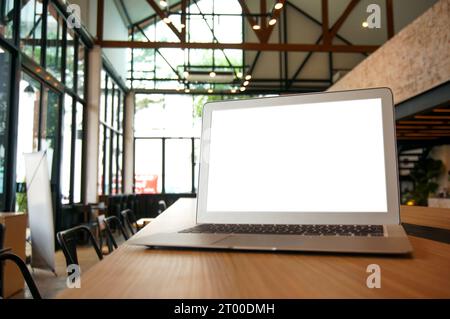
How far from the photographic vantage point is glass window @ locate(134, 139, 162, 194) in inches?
454

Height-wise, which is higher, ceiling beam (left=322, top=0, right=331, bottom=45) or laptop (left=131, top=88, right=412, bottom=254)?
ceiling beam (left=322, top=0, right=331, bottom=45)

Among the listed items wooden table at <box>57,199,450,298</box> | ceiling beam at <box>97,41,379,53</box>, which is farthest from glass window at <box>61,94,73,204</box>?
wooden table at <box>57,199,450,298</box>

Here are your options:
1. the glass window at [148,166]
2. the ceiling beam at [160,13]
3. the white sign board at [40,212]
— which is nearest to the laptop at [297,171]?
the white sign board at [40,212]

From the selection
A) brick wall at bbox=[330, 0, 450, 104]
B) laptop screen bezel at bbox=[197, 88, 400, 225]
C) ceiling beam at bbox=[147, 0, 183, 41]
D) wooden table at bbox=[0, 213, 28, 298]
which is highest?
ceiling beam at bbox=[147, 0, 183, 41]

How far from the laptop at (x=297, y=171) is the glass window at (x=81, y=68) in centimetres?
723

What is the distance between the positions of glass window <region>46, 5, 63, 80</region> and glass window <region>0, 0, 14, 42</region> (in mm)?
1230

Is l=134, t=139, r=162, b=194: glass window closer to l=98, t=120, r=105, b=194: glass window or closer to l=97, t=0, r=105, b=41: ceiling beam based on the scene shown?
l=98, t=120, r=105, b=194: glass window

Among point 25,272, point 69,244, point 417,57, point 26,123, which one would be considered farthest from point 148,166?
→ point 25,272

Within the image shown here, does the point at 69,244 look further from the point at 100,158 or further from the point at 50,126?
the point at 100,158

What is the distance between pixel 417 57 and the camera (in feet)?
16.1

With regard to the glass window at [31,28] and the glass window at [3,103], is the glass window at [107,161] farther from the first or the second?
the glass window at [3,103]

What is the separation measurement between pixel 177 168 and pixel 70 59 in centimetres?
528

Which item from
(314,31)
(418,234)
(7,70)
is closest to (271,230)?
(418,234)
